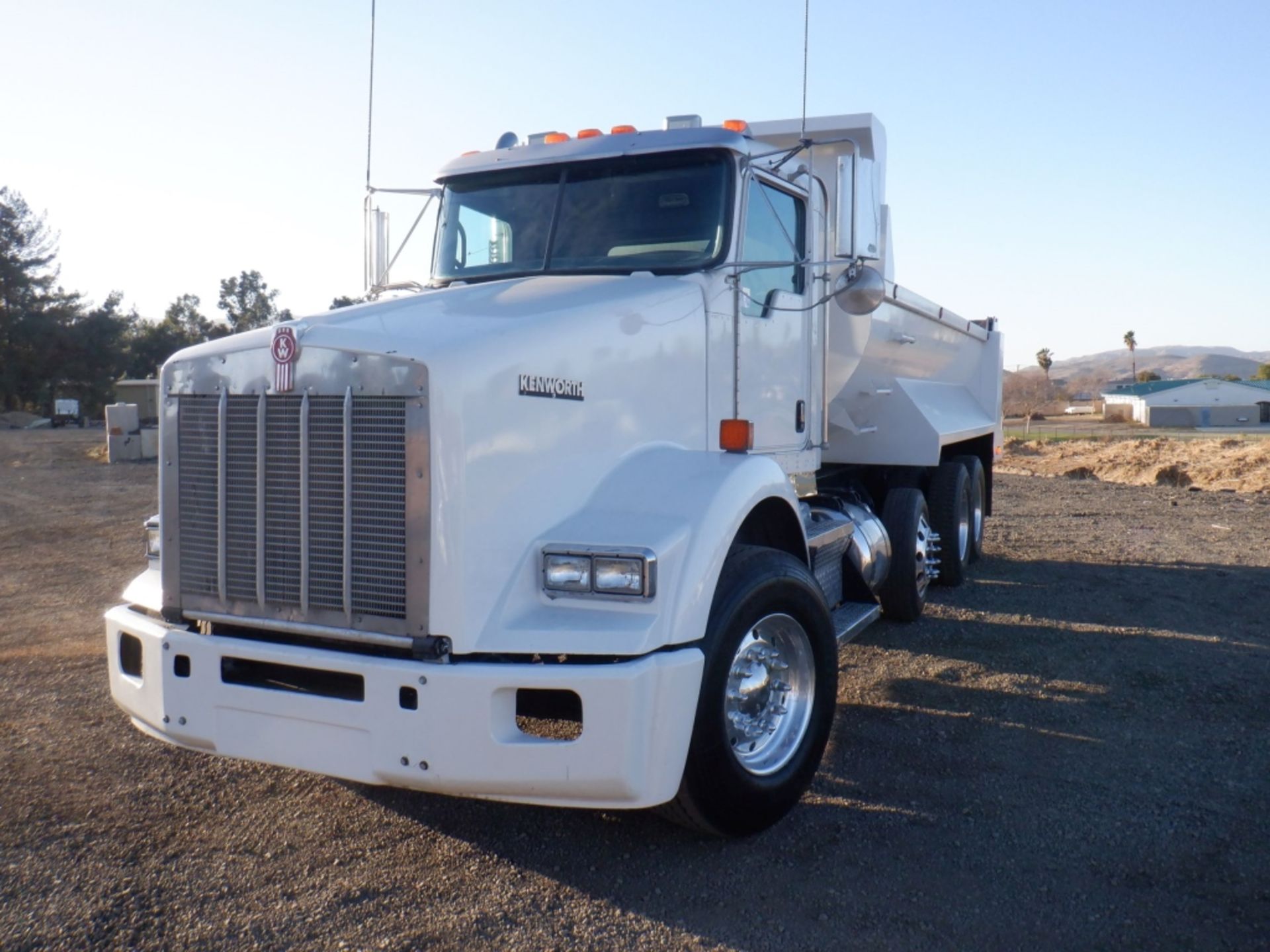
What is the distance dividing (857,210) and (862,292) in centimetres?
119

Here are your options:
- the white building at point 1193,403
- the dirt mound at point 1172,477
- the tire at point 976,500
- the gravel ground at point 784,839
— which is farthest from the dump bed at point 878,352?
the white building at point 1193,403

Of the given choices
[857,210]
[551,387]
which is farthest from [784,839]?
[857,210]

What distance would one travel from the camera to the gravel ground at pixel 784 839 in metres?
3.46

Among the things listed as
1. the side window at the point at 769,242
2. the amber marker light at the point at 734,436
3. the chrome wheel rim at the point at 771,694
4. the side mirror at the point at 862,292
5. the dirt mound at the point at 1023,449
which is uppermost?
the side window at the point at 769,242

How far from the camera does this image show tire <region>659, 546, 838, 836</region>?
3.86m

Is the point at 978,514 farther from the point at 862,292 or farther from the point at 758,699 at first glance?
the point at 758,699

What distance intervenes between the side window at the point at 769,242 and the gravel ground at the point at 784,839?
224 cm

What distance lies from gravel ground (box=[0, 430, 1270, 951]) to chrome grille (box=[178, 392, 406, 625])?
39.0 inches

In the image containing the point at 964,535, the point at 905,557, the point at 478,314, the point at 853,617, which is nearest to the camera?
the point at 478,314

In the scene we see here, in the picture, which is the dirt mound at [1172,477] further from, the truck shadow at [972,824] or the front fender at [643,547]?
the front fender at [643,547]

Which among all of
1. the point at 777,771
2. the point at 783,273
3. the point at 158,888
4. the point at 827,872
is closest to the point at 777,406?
the point at 783,273

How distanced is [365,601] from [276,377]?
839mm

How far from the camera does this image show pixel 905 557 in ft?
25.5

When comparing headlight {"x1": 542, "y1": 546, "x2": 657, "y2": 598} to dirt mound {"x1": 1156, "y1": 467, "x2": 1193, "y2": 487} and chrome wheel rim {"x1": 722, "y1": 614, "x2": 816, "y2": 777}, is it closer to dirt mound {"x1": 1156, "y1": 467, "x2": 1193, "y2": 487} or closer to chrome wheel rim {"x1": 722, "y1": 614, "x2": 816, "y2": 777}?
chrome wheel rim {"x1": 722, "y1": 614, "x2": 816, "y2": 777}
